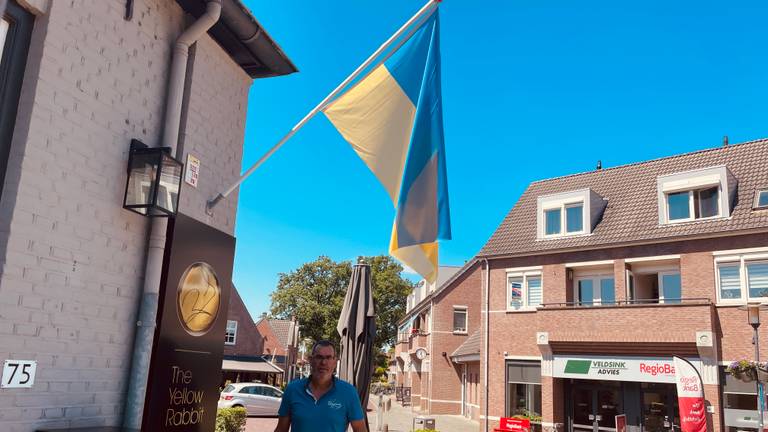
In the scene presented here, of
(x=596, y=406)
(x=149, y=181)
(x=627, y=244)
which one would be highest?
(x=627, y=244)

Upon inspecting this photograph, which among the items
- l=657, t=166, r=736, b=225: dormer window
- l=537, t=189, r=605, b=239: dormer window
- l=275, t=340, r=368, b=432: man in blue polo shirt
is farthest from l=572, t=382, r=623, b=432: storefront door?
l=275, t=340, r=368, b=432: man in blue polo shirt

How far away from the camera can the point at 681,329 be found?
1917cm

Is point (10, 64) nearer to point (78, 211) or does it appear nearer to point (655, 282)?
point (78, 211)

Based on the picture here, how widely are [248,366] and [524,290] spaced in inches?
918

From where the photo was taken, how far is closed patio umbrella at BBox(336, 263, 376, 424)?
37.3 feet

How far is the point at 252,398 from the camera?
25797mm

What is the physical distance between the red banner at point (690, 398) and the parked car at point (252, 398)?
15698 mm

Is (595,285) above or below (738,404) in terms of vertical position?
above

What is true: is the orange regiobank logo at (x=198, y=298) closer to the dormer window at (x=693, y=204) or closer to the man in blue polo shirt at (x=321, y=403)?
the man in blue polo shirt at (x=321, y=403)

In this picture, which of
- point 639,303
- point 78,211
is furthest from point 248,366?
point 78,211

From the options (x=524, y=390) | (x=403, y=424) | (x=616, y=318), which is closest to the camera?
→ (x=616, y=318)

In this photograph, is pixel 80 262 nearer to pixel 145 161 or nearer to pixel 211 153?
pixel 145 161

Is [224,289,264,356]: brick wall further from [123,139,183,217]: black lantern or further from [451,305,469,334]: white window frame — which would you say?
[123,139,183,217]: black lantern

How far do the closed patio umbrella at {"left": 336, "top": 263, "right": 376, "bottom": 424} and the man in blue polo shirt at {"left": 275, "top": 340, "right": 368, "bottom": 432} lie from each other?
23.0 feet
